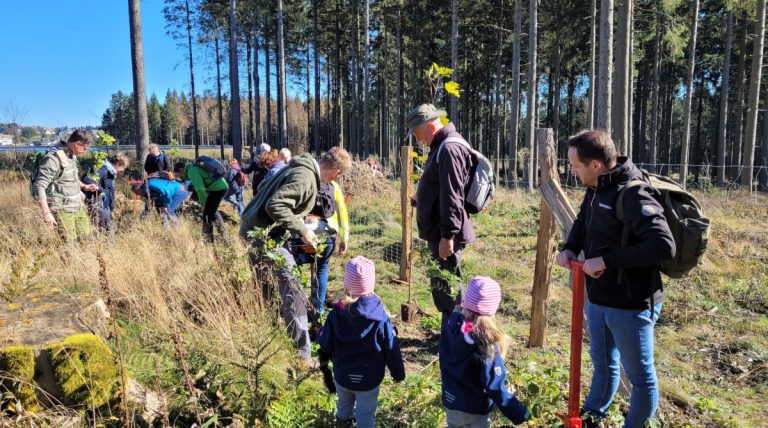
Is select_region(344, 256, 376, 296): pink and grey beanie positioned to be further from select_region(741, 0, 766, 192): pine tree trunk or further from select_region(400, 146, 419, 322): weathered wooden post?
select_region(741, 0, 766, 192): pine tree trunk

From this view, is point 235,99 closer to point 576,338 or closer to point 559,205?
point 559,205

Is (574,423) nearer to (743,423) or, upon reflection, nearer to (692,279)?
(743,423)

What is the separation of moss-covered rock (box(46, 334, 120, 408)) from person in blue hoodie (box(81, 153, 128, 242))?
340 cm

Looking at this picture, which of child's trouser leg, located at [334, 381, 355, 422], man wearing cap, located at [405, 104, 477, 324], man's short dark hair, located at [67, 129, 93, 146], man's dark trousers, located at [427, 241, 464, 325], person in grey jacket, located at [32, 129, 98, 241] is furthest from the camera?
man's short dark hair, located at [67, 129, 93, 146]

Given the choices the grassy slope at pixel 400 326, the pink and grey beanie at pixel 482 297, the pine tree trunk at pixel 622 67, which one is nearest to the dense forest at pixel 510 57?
the pine tree trunk at pixel 622 67

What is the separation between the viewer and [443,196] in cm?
322

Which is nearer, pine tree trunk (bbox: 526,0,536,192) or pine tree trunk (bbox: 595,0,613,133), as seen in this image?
pine tree trunk (bbox: 595,0,613,133)

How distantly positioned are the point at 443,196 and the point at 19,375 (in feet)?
8.45

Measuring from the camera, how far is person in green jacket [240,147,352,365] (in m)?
3.39

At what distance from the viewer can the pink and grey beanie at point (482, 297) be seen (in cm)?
219

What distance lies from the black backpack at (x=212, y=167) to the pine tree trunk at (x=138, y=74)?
120 inches

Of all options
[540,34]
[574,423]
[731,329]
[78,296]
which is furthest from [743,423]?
[540,34]

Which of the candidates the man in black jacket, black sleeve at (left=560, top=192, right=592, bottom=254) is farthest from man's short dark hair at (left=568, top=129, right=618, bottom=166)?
black sleeve at (left=560, top=192, right=592, bottom=254)

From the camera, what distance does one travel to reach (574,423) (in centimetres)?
242
